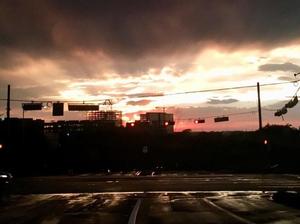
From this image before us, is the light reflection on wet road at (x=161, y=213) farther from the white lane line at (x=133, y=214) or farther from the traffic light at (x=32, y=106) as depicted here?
the traffic light at (x=32, y=106)

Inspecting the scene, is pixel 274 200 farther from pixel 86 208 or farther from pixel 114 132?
pixel 114 132

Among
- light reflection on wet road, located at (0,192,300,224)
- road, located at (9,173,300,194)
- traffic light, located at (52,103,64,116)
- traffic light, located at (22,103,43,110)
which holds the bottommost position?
road, located at (9,173,300,194)

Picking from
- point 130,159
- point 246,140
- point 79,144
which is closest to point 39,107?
point 130,159

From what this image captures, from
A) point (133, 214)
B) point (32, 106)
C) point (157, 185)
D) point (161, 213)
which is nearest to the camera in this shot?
point (133, 214)

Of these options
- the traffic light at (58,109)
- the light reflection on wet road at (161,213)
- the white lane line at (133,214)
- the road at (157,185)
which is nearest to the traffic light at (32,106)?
the traffic light at (58,109)

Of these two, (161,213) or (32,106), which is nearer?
(161,213)

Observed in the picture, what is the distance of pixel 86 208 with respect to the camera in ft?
74.9

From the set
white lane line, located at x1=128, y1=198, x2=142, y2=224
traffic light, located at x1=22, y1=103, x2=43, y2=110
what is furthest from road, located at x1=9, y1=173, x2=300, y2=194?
white lane line, located at x1=128, y1=198, x2=142, y2=224

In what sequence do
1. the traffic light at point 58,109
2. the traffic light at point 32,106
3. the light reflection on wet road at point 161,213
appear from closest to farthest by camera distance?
the light reflection on wet road at point 161,213
the traffic light at point 58,109
the traffic light at point 32,106

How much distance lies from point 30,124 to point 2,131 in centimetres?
1701

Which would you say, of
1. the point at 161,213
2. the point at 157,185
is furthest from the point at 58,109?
the point at 161,213

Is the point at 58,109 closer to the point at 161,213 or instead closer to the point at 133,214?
the point at 161,213

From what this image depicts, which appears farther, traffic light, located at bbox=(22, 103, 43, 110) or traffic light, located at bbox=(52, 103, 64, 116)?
traffic light, located at bbox=(22, 103, 43, 110)

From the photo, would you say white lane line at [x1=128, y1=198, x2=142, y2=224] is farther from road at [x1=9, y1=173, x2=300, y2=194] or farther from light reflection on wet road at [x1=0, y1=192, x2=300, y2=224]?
road at [x1=9, y1=173, x2=300, y2=194]
